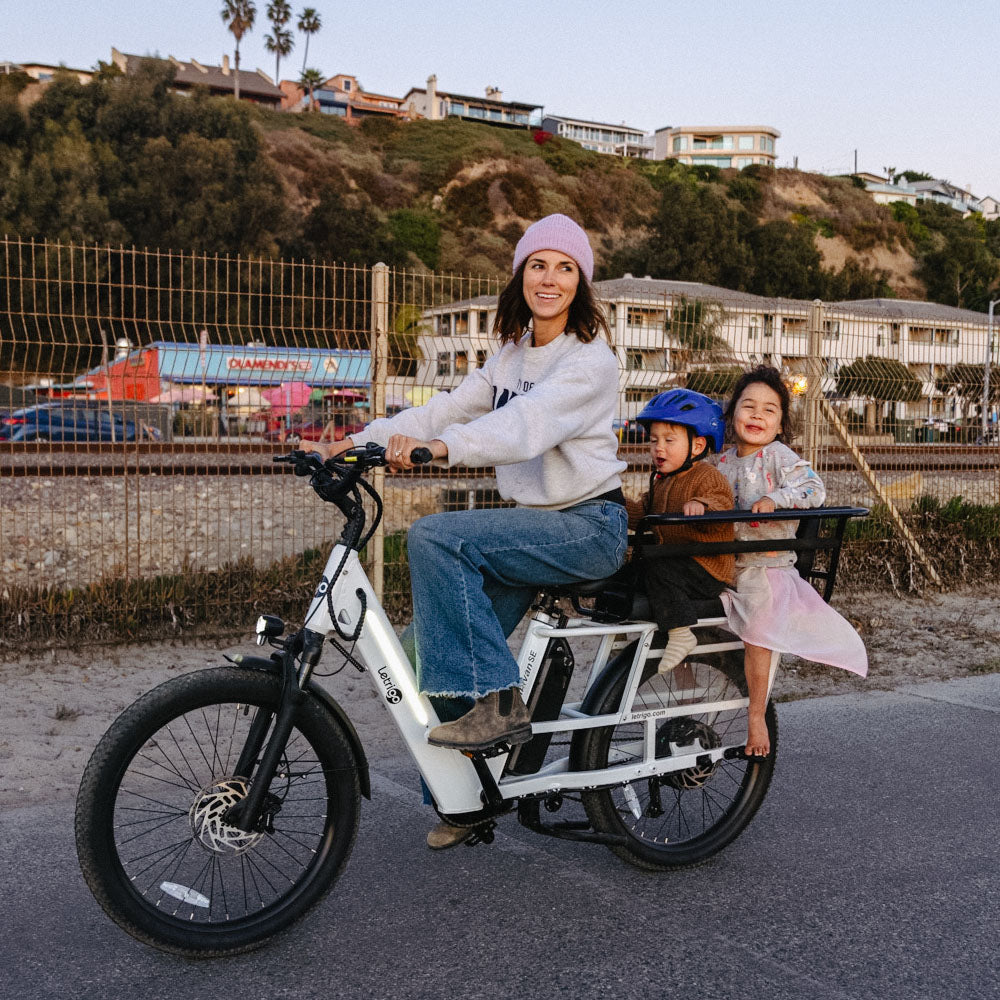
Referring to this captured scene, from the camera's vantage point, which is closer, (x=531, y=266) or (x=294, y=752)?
(x=294, y=752)

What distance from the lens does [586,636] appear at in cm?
348

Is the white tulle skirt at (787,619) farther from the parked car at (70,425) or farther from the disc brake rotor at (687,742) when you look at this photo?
the parked car at (70,425)

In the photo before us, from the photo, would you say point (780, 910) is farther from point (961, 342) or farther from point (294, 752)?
point (961, 342)

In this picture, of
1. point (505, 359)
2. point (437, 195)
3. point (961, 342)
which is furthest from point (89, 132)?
point (505, 359)

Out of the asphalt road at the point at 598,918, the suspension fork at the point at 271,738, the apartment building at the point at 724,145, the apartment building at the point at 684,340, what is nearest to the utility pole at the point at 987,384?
the apartment building at the point at 684,340

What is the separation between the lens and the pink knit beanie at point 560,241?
346 cm

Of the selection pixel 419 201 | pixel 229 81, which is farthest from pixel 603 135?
pixel 419 201

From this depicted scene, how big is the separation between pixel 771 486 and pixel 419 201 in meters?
95.7

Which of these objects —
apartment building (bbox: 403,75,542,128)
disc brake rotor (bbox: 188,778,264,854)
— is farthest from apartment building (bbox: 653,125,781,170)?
disc brake rotor (bbox: 188,778,264,854)

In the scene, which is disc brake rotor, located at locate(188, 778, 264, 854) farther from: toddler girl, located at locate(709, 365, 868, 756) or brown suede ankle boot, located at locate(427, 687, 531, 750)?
toddler girl, located at locate(709, 365, 868, 756)

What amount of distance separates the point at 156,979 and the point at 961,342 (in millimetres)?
9552

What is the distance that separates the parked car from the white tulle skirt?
4644 millimetres

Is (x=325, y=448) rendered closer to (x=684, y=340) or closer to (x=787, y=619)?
(x=787, y=619)

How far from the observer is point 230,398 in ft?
25.4
